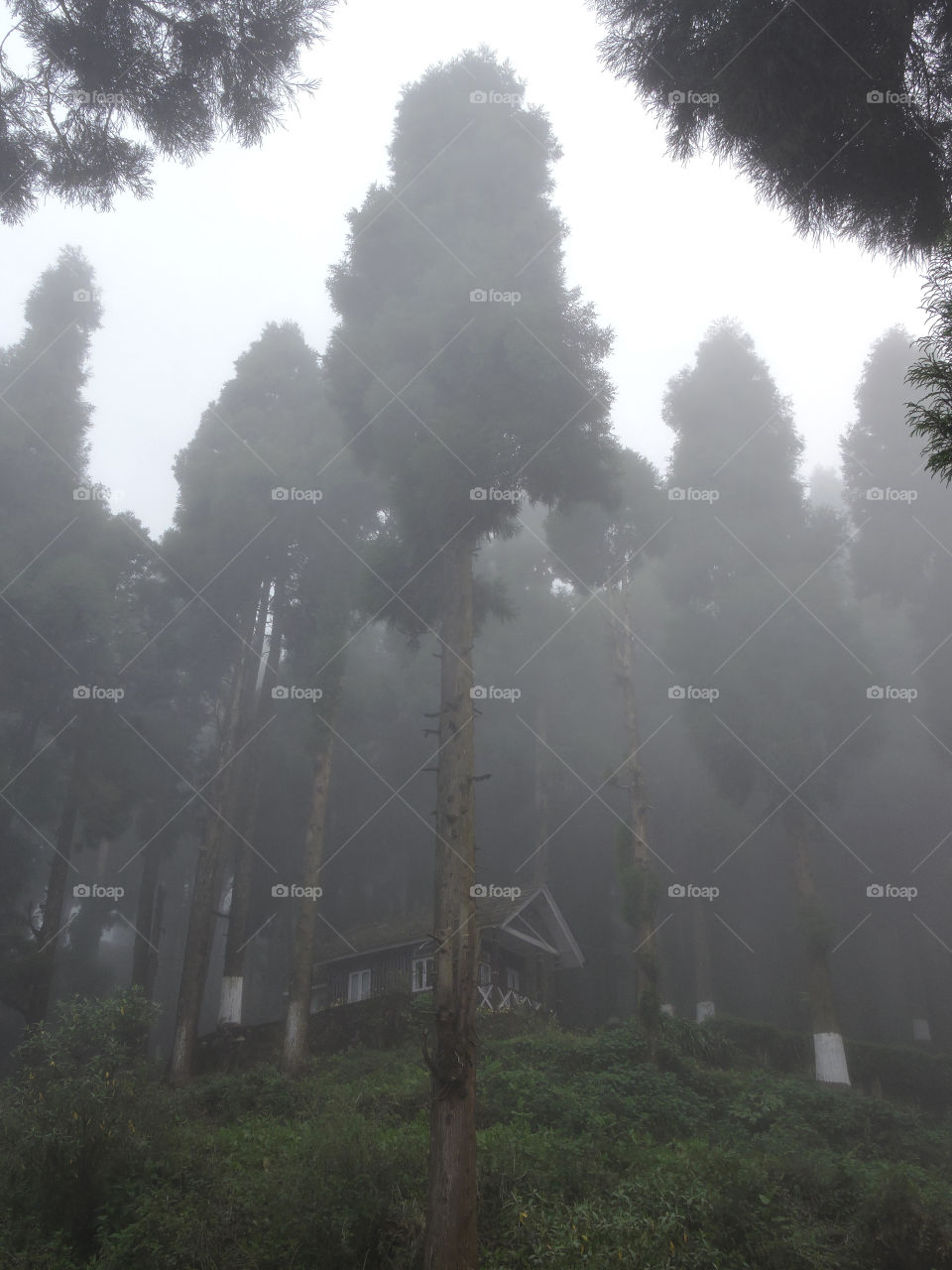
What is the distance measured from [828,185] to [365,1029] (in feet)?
60.7

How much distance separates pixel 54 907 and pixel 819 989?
1804cm

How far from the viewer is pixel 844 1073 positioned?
17484mm

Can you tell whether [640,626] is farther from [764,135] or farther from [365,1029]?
[764,135]

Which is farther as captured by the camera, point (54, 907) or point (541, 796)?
point (541, 796)

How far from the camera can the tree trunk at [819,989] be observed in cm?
1756

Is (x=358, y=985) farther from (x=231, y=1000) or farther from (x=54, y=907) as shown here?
(x=54, y=907)

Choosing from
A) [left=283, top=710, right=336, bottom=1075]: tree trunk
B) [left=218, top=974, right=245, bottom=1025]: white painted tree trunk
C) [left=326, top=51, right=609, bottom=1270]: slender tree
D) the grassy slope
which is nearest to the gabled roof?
[left=218, top=974, right=245, bottom=1025]: white painted tree trunk

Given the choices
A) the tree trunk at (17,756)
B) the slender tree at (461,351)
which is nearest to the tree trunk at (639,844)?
the slender tree at (461,351)

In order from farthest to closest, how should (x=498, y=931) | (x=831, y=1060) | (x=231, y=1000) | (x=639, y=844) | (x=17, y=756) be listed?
(x=17, y=756) < (x=498, y=931) < (x=231, y=1000) < (x=639, y=844) < (x=831, y=1060)

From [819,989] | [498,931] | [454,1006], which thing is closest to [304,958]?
[498,931]

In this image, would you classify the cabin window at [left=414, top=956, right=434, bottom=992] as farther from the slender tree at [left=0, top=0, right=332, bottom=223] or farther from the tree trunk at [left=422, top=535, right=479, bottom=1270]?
the slender tree at [left=0, top=0, right=332, bottom=223]

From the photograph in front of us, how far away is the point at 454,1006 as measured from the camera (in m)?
9.18

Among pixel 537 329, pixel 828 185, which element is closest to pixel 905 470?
pixel 537 329

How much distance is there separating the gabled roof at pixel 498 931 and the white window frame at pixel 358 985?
643 mm
